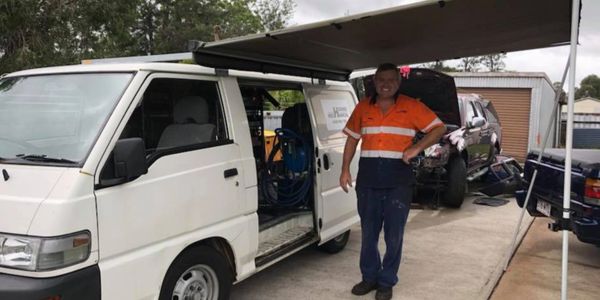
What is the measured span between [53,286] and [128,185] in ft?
2.22

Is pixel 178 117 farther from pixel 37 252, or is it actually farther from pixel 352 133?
pixel 352 133

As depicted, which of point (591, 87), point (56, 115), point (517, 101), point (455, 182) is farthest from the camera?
point (591, 87)

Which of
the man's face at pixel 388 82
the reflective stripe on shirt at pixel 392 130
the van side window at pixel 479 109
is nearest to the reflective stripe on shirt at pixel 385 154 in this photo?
the reflective stripe on shirt at pixel 392 130

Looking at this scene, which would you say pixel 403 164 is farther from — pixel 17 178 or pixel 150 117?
pixel 17 178

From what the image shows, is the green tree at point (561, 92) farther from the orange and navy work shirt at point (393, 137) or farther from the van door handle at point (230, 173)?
the van door handle at point (230, 173)

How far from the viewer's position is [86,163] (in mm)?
2730

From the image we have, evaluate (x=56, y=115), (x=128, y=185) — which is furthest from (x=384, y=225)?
(x=56, y=115)

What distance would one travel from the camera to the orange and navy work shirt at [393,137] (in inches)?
169

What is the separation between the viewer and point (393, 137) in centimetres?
428

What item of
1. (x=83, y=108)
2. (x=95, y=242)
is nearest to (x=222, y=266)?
(x=95, y=242)

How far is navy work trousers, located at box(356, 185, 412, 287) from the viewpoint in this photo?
4.34 metres

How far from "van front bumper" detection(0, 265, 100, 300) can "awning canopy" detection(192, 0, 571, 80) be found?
5.90 ft

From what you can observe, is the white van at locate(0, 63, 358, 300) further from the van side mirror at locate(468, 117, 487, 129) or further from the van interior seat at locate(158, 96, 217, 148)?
the van side mirror at locate(468, 117, 487, 129)

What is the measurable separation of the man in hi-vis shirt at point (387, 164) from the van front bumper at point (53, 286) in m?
2.47
